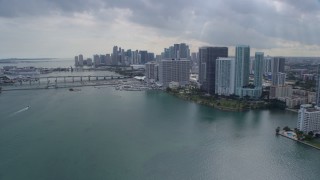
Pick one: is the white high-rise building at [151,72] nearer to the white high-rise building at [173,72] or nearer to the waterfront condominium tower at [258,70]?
the white high-rise building at [173,72]

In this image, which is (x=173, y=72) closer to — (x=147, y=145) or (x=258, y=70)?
(x=258, y=70)

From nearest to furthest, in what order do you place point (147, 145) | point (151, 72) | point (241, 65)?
point (147, 145), point (241, 65), point (151, 72)

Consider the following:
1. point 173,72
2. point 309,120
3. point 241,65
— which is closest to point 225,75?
point 241,65

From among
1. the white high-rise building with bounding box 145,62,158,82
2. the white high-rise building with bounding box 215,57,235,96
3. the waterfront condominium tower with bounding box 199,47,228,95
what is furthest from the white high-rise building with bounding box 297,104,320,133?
the white high-rise building with bounding box 145,62,158,82

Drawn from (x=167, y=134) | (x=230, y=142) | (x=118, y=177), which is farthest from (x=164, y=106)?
(x=118, y=177)

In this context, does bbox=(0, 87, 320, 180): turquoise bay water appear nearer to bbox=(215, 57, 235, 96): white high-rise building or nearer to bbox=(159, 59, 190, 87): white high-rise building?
bbox=(215, 57, 235, 96): white high-rise building
